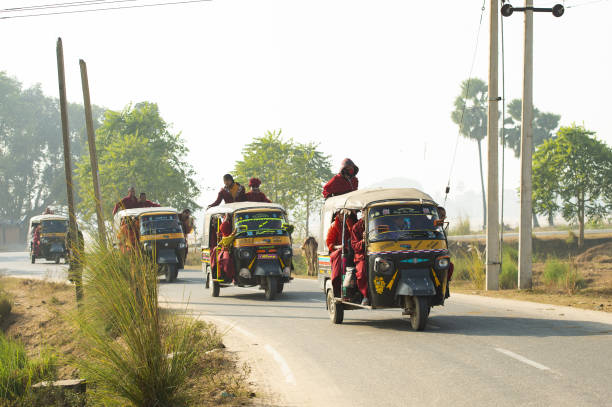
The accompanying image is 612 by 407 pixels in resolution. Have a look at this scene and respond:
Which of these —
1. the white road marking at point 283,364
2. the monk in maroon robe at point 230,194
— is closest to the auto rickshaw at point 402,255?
the white road marking at point 283,364

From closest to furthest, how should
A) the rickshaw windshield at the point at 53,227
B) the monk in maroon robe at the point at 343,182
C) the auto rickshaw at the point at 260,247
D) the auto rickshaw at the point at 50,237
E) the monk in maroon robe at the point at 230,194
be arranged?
the monk in maroon robe at the point at 343,182 → the auto rickshaw at the point at 260,247 → the monk in maroon robe at the point at 230,194 → the auto rickshaw at the point at 50,237 → the rickshaw windshield at the point at 53,227

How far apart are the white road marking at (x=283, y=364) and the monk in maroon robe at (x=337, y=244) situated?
2.23m

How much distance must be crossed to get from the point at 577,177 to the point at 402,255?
1564 inches

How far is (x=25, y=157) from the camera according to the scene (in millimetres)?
97688

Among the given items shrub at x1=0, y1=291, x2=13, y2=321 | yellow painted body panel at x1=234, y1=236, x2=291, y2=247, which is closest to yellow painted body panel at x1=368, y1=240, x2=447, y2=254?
yellow painted body panel at x1=234, y1=236, x2=291, y2=247

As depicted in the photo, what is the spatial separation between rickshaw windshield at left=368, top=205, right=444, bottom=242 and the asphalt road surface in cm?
164

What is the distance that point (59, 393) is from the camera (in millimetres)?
8133

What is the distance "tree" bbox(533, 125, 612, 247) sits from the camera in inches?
1881

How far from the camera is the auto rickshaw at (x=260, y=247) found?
1878 centimetres

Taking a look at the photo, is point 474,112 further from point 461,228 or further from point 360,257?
point 360,257

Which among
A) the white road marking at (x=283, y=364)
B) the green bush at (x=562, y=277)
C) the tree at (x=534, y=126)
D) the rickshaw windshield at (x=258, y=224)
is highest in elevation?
the tree at (x=534, y=126)

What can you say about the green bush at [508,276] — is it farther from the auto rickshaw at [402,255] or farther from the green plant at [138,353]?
the green plant at [138,353]

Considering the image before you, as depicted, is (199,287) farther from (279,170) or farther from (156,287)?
(279,170)

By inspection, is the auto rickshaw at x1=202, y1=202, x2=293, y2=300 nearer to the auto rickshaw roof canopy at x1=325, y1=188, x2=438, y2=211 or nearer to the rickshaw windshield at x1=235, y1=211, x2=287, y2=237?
the rickshaw windshield at x1=235, y1=211, x2=287, y2=237
